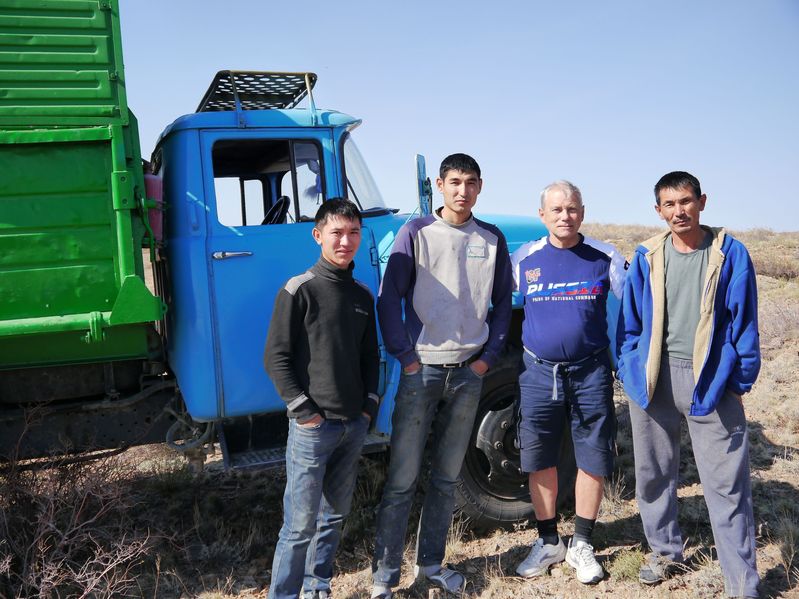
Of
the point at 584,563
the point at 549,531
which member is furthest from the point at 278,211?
the point at 584,563

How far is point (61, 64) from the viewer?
3.13m

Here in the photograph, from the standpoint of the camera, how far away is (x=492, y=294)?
10.5 feet

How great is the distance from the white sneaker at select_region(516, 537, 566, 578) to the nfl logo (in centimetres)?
135

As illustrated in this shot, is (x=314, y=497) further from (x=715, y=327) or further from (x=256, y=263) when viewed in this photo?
(x=715, y=327)

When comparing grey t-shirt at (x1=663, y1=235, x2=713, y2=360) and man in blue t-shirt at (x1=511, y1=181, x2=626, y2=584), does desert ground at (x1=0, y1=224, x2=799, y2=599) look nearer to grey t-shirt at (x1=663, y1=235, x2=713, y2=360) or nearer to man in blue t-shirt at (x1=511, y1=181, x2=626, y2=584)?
man in blue t-shirt at (x1=511, y1=181, x2=626, y2=584)

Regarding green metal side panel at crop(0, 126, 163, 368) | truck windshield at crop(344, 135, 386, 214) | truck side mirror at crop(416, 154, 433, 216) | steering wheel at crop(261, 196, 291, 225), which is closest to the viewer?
green metal side panel at crop(0, 126, 163, 368)

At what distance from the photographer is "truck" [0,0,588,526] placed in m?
3.07

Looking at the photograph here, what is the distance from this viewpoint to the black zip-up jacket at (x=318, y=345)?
2.69 m

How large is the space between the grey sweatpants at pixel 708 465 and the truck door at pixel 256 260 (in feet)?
5.06

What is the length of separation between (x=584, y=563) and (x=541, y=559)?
0.70 ft

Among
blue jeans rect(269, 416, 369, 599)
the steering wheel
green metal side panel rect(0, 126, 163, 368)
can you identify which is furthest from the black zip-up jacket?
the steering wheel

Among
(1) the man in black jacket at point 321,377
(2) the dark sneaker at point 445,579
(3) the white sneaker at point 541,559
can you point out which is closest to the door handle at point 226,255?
(1) the man in black jacket at point 321,377

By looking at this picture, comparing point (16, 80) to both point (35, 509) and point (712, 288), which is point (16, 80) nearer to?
point (35, 509)

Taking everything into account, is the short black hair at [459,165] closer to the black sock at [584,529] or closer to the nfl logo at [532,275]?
the nfl logo at [532,275]
